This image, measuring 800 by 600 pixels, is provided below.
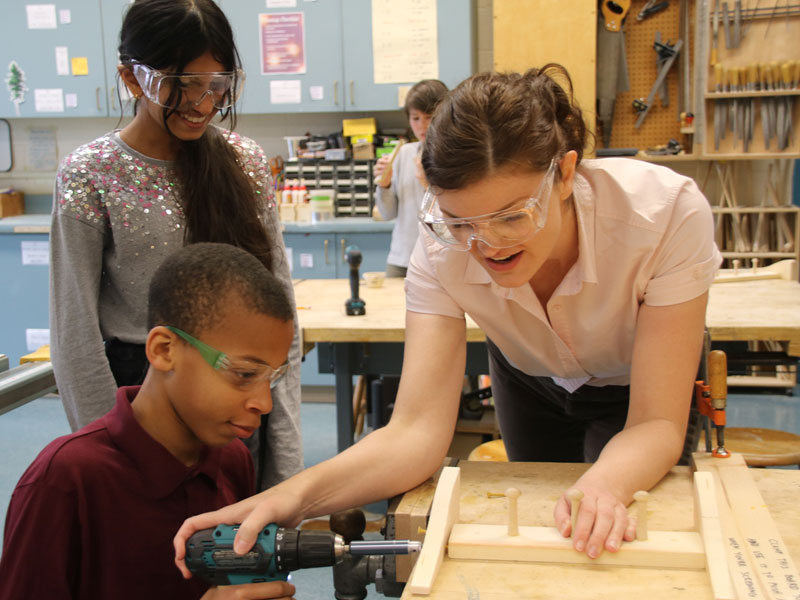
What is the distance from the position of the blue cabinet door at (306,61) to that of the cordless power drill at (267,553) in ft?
12.7

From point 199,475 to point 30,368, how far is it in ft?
Result: 2.12

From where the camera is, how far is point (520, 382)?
5.19ft

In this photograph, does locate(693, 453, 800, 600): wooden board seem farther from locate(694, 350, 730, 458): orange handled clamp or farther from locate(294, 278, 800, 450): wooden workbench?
locate(294, 278, 800, 450): wooden workbench

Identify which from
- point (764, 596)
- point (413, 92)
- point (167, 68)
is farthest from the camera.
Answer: point (413, 92)

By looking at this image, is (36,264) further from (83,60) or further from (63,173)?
(63,173)

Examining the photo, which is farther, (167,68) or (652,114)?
(652,114)

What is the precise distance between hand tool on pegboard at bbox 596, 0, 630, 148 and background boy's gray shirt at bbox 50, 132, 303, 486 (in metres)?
3.51

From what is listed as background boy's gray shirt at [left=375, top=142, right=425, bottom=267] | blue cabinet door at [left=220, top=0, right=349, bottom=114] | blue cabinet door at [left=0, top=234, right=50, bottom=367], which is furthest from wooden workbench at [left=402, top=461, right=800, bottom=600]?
blue cabinet door at [left=0, top=234, right=50, bottom=367]

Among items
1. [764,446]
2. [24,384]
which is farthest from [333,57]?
[24,384]

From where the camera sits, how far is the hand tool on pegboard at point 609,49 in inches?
175

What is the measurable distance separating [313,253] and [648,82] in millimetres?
2277

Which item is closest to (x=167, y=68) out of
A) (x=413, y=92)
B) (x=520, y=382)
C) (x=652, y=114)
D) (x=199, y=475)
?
(x=199, y=475)

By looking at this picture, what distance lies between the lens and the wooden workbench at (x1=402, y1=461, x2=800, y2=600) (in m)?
0.85

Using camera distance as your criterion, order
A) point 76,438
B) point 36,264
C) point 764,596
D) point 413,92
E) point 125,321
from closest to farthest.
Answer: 1. point 764,596
2. point 76,438
3. point 125,321
4. point 413,92
5. point 36,264
